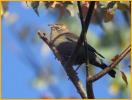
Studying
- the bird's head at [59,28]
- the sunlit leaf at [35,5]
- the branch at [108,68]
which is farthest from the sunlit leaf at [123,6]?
the bird's head at [59,28]

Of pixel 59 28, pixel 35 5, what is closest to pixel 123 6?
pixel 35 5

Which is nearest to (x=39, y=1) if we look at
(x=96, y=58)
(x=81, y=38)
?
(x=81, y=38)

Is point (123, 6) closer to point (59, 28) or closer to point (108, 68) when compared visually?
point (108, 68)

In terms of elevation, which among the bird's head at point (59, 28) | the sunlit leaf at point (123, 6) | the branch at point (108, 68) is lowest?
the bird's head at point (59, 28)

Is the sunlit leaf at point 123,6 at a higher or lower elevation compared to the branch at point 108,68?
lower

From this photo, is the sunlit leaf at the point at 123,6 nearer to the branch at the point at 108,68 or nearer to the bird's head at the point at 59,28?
the branch at the point at 108,68

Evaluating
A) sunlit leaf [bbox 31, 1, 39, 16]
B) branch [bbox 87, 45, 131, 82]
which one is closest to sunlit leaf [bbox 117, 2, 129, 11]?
sunlit leaf [bbox 31, 1, 39, 16]

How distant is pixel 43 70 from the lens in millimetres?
6016

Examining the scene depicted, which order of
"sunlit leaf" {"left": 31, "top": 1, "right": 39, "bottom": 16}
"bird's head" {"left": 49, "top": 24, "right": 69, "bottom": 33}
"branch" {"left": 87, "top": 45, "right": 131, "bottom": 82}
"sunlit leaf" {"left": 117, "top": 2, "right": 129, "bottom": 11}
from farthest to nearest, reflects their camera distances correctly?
"bird's head" {"left": 49, "top": 24, "right": 69, "bottom": 33} < "sunlit leaf" {"left": 117, "top": 2, "right": 129, "bottom": 11} < "sunlit leaf" {"left": 31, "top": 1, "right": 39, "bottom": 16} < "branch" {"left": 87, "top": 45, "right": 131, "bottom": 82}

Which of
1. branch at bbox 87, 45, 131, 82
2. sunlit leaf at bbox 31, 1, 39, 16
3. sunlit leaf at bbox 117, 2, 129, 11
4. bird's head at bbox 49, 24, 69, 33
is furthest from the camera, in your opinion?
bird's head at bbox 49, 24, 69, 33

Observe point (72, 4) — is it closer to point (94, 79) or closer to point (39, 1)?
point (39, 1)

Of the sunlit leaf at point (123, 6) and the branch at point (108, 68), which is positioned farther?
the sunlit leaf at point (123, 6)

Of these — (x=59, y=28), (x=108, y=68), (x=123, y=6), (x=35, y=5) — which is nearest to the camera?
(x=108, y=68)

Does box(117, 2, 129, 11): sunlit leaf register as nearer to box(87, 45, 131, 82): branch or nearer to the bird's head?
box(87, 45, 131, 82): branch
